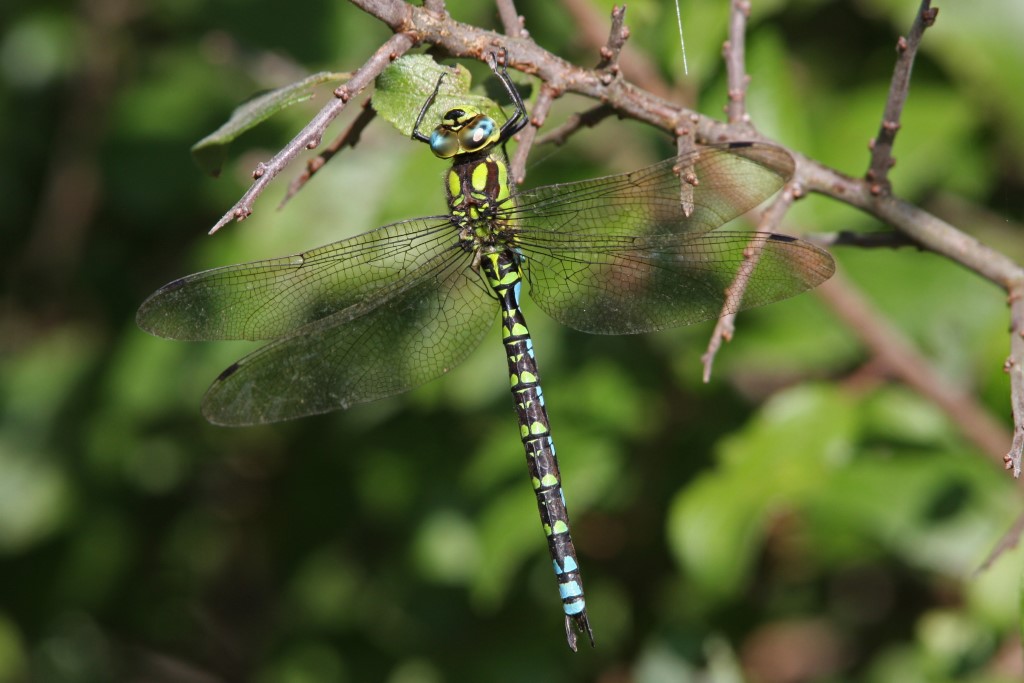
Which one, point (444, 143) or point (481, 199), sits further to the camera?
point (481, 199)

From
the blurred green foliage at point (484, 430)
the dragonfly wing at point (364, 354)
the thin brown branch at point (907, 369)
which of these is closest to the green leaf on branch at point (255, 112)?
the dragonfly wing at point (364, 354)

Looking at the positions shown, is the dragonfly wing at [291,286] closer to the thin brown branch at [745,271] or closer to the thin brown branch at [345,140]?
the thin brown branch at [345,140]

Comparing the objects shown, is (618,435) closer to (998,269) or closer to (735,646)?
(735,646)

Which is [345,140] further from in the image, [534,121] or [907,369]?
[907,369]

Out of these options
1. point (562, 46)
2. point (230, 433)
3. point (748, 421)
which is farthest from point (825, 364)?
point (230, 433)

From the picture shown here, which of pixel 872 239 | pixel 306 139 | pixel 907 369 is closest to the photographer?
pixel 306 139

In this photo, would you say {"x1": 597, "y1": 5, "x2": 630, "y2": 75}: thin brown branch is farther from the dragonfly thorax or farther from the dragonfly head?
the dragonfly thorax

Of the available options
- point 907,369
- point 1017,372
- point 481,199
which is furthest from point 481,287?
point 1017,372
